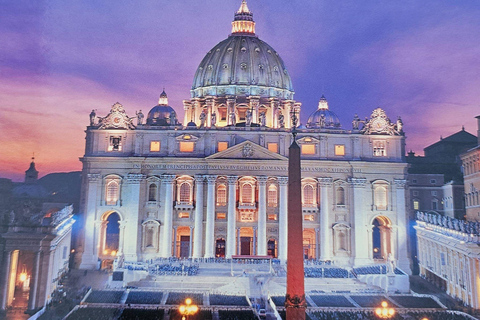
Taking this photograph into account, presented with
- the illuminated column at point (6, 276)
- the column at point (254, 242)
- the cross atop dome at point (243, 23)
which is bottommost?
the illuminated column at point (6, 276)

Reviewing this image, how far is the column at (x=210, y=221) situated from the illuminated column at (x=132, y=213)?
8401 mm

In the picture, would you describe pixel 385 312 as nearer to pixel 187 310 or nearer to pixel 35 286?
pixel 187 310

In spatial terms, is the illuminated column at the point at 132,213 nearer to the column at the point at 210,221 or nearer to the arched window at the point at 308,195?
the column at the point at 210,221

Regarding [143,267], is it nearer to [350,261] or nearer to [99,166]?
[99,166]

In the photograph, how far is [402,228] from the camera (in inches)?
2309

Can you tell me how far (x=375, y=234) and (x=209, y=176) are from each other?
110 feet

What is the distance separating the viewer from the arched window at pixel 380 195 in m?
60.0

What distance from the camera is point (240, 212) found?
59312 mm

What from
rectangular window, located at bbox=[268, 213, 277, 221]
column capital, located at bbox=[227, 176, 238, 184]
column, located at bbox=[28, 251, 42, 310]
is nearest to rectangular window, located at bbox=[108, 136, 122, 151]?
column capital, located at bbox=[227, 176, 238, 184]

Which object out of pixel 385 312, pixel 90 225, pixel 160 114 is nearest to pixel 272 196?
pixel 90 225

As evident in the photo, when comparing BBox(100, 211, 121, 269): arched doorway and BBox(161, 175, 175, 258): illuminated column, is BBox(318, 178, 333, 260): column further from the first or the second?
BBox(100, 211, 121, 269): arched doorway

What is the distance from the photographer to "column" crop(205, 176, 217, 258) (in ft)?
188

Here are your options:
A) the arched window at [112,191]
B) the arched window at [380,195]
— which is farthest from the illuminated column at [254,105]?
the arched window at [112,191]

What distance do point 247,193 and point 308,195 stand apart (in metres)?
7.72
